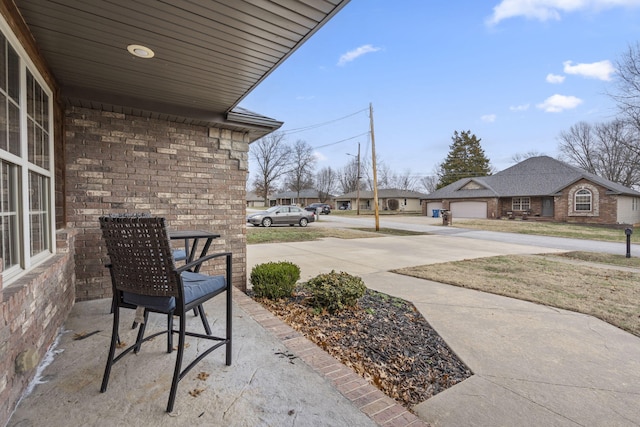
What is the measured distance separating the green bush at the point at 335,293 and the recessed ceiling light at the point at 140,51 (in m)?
2.82

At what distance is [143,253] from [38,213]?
1.45 meters

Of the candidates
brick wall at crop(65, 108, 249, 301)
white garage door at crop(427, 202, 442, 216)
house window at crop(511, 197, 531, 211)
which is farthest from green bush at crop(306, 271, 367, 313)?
white garage door at crop(427, 202, 442, 216)

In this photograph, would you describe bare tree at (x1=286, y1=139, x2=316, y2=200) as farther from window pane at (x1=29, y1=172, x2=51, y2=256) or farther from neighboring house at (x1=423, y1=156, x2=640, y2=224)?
window pane at (x1=29, y1=172, x2=51, y2=256)

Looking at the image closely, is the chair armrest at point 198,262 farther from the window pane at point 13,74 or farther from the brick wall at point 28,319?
the window pane at point 13,74

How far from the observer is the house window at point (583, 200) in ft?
76.1

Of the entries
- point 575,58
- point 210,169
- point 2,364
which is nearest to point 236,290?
point 210,169

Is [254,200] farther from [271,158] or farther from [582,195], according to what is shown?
[582,195]

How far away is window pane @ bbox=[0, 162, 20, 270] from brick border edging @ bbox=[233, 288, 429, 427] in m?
1.84

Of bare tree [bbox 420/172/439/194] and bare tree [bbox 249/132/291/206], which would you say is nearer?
bare tree [bbox 249/132/291/206]

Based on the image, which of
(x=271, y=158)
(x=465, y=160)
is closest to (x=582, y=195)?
(x=465, y=160)

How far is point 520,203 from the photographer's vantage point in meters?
27.6

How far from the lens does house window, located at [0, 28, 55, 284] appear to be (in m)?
1.86

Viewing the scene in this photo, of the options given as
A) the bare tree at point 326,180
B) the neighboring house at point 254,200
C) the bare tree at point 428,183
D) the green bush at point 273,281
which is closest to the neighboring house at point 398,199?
the bare tree at point 326,180

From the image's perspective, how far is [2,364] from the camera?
4.83 ft
